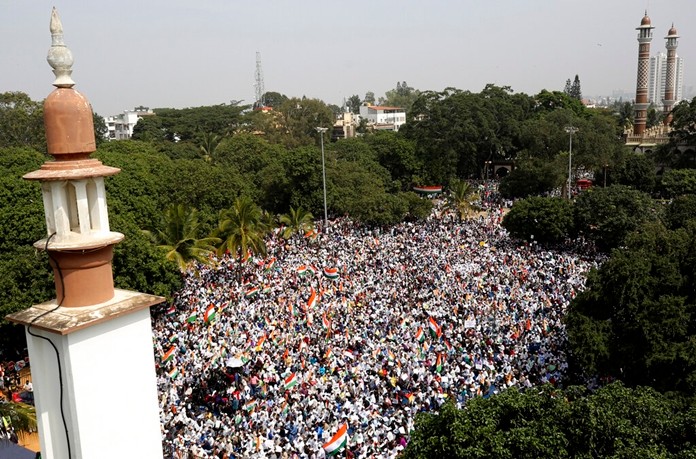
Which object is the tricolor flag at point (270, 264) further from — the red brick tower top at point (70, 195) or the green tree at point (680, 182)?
the green tree at point (680, 182)

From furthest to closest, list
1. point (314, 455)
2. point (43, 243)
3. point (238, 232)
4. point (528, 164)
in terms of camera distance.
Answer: point (528, 164)
point (238, 232)
point (314, 455)
point (43, 243)

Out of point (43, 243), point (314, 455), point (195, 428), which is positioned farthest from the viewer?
point (195, 428)

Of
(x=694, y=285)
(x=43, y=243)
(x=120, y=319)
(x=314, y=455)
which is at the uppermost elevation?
(x=43, y=243)

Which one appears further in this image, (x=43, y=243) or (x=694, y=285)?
(x=694, y=285)

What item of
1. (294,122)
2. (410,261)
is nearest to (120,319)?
(410,261)

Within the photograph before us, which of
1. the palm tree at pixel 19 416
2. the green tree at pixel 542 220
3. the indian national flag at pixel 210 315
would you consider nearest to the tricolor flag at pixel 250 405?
the indian national flag at pixel 210 315

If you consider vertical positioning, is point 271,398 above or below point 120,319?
below

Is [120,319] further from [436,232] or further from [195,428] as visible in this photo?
[436,232]
